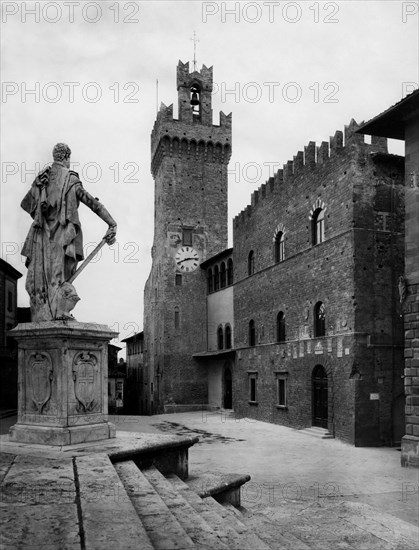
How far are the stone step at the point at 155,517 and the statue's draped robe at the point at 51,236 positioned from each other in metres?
2.58

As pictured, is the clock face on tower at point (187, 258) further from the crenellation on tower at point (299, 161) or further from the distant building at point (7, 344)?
the crenellation on tower at point (299, 161)

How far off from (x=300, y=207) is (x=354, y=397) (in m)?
8.13

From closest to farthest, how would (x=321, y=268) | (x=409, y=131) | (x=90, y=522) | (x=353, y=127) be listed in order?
1. (x=90, y=522)
2. (x=409, y=131)
3. (x=353, y=127)
4. (x=321, y=268)

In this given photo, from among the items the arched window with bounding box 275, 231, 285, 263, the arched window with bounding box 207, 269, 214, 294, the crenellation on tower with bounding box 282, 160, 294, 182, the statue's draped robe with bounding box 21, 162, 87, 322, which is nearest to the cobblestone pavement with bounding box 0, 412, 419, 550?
the statue's draped robe with bounding box 21, 162, 87, 322

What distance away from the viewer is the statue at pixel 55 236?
7.18 metres

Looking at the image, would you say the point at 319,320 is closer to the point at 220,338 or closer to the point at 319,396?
the point at 319,396

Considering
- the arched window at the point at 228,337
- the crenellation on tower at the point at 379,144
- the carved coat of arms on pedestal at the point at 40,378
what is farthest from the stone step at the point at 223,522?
the arched window at the point at 228,337

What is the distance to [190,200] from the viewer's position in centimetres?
3675

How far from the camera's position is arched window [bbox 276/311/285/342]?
81.0 feet

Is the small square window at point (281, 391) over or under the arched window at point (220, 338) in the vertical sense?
under

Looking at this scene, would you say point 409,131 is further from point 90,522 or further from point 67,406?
point 90,522

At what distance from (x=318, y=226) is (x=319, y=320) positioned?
3.51 m

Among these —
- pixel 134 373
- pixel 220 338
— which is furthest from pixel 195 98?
pixel 134 373

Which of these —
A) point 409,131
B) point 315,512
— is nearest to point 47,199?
point 315,512
